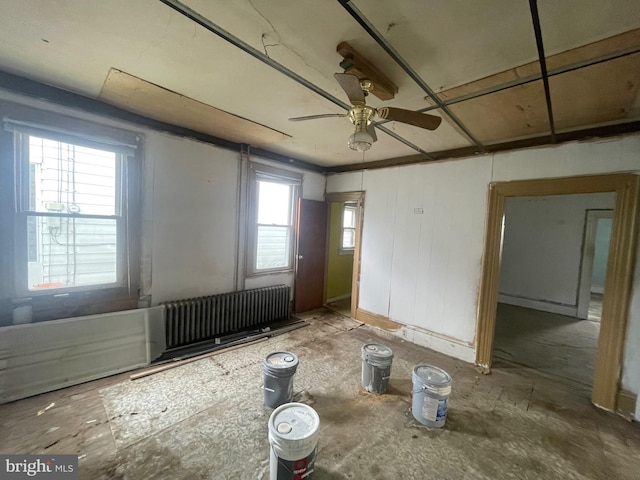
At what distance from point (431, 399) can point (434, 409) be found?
9 cm

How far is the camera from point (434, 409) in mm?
2025

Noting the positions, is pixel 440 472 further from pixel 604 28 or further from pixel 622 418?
pixel 604 28

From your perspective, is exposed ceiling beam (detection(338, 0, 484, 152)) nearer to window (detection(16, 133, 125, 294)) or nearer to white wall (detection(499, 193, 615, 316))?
window (detection(16, 133, 125, 294))

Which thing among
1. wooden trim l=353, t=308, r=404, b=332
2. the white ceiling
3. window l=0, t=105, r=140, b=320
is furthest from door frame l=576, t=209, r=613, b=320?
window l=0, t=105, r=140, b=320

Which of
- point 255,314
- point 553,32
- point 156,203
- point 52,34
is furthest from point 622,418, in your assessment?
point 52,34

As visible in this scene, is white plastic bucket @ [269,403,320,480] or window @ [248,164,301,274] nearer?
white plastic bucket @ [269,403,320,480]

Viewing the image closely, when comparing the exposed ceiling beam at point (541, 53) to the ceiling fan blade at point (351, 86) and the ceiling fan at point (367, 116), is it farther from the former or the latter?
the ceiling fan blade at point (351, 86)

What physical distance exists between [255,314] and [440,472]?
2857 mm

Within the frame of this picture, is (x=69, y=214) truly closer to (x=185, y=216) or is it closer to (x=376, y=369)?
(x=185, y=216)

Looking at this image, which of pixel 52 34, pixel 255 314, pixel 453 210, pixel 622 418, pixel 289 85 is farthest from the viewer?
pixel 255 314

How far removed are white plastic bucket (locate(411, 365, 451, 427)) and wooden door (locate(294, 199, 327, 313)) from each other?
275 cm

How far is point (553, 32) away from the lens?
132 cm

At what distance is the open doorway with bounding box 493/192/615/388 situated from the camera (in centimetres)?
379

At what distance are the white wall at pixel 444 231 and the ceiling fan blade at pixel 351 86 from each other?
223 centimetres
